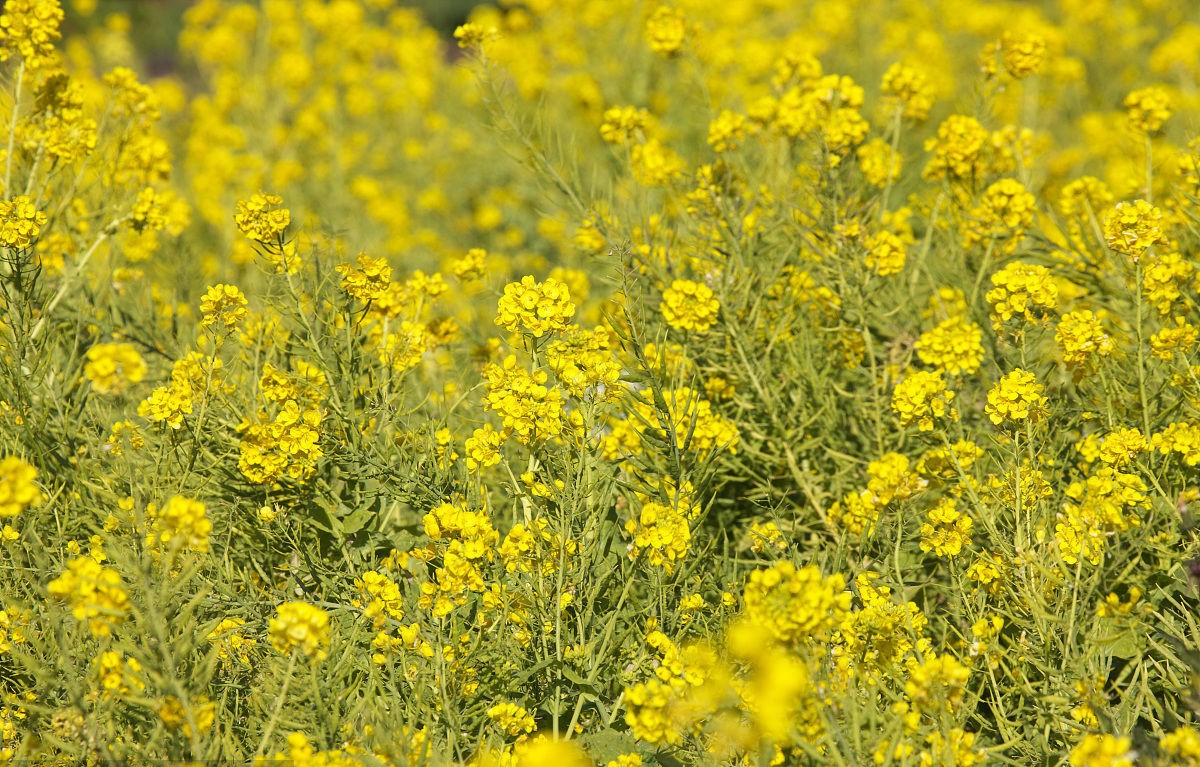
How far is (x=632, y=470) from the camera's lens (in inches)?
109

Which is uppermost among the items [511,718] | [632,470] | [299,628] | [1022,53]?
[1022,53]

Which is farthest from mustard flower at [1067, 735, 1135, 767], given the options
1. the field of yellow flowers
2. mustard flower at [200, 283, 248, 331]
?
mustard flower at [200, 283, 248, 331]

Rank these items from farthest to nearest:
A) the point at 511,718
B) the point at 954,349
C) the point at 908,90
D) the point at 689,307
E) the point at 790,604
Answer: the point at 908,90
the point at 689,307
the point at 954,349
the point at 511,718
the point at 790,604

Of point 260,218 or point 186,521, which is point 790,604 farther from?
point 260,218

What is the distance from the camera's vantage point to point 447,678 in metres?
2.14

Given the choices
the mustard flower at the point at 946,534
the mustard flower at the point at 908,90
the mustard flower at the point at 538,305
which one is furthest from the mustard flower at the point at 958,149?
the mustard flower at the point at 538,305

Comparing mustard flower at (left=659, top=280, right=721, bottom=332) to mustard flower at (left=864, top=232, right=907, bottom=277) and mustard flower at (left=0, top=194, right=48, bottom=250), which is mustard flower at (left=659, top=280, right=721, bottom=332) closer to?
mustard flower at (left=864, top=232, right=907, bottom=277)

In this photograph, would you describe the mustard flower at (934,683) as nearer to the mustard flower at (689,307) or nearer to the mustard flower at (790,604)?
the mustard flower at (790,604)

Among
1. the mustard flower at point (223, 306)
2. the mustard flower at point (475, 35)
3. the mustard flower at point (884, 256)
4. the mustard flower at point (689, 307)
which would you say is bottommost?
the mustard flower at point (689, 307)

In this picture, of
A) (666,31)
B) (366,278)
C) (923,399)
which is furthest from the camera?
(666,31)

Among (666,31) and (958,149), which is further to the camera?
(666,31)

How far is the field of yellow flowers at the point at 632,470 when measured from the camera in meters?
1.93

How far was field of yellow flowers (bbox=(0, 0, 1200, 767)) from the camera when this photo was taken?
1935 millimetres

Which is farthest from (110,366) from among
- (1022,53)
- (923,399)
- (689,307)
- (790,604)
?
(1022,53)
